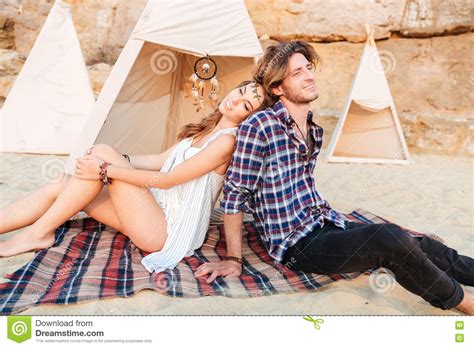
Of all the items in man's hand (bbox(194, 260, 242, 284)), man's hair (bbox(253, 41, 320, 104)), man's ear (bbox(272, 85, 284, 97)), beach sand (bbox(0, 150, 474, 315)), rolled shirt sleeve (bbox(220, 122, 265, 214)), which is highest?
man's hair (bbox(253, 41, 320, 104))

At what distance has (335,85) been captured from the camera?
6855 millimetres

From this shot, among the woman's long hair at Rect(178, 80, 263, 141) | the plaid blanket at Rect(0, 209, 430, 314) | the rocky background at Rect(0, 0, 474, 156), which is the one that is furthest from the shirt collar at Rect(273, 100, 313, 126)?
the rocky background at Rect(0, 0, 474, 156)

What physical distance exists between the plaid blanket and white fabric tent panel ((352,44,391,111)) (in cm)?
345

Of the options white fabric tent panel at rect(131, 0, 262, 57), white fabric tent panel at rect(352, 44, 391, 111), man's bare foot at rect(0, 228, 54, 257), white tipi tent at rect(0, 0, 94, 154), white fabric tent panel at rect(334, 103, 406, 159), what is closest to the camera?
man's bare foot at rect(0, 228, 54, 257)

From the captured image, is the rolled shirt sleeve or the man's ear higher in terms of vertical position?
the man's ear

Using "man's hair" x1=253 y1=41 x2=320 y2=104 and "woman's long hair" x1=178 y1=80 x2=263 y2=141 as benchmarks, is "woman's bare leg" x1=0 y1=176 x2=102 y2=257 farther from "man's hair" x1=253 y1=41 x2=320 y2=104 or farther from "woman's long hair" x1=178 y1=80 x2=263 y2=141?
"man's hair" x1=253 y1=41 x2=320 y2=104

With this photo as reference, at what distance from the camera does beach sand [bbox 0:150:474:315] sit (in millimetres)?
1775

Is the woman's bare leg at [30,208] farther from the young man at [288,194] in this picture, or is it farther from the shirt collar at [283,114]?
the shirt collar at [283,114]

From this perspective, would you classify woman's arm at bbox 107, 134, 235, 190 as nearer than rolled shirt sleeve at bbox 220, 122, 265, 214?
No

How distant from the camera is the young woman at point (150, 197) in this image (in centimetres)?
200

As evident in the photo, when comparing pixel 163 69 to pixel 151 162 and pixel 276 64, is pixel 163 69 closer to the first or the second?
pixel 151 162

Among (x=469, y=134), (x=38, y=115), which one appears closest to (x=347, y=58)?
(x=469, y=134)

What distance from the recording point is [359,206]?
11.5 feet

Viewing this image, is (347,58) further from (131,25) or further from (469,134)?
(131,25)
